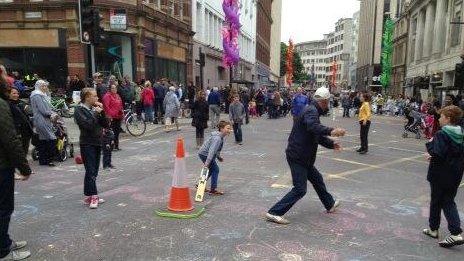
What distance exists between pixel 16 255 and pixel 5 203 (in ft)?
1.81

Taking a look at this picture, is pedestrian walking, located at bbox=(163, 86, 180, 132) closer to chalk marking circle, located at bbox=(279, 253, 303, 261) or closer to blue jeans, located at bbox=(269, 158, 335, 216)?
blue jeans, located at bbox=(269, 158, 335, 216)

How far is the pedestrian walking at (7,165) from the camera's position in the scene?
13.4 feet

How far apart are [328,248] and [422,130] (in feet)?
52.9

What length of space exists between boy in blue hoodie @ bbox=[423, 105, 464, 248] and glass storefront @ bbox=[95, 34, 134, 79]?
18.6 meters

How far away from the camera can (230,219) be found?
580cm

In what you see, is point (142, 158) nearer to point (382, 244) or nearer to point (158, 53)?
point (382, 244)

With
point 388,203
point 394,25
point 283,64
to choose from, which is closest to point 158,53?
point 388,203

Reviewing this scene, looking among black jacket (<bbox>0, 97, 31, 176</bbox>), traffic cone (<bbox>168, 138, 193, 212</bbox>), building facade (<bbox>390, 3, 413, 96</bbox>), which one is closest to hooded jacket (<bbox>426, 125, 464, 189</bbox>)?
traffic cone (<bbox>168, 138, 193, 212</bbox>)

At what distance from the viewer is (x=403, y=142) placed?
52.0 feet

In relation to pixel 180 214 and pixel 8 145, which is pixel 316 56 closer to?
pixel 180 214

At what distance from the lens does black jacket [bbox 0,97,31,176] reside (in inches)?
160

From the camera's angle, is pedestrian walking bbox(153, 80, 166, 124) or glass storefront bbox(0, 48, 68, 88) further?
glass storefront bbox(0, 48, 68, 88)

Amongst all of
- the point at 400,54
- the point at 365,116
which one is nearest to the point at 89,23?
the point at 365,116

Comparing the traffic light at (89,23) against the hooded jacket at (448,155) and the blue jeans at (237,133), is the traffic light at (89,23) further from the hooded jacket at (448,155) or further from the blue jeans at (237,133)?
the hooded jacket at (448,155)
